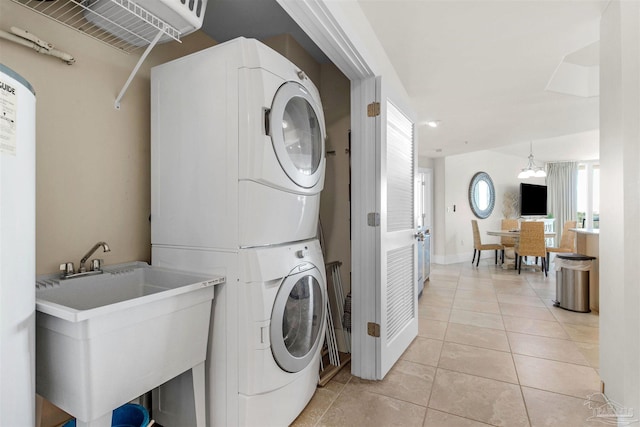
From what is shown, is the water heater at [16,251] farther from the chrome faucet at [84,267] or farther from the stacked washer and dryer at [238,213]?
the stacked washer and dryer at [238,213]

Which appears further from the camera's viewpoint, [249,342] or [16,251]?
[249,342]

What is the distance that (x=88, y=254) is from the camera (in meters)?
1.40

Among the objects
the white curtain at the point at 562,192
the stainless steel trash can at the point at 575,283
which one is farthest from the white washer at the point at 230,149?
the white curtain at the point at 562,192

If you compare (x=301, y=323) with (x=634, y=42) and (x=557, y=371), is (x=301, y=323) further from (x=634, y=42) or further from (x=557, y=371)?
(x=634, y=42)

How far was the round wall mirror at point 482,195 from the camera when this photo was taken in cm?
701

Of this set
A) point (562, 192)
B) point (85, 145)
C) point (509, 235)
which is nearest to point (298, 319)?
point (85, 145)

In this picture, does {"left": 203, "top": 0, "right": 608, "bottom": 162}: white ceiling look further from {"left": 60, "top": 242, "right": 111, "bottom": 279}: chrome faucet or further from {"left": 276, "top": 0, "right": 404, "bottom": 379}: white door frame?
{"left": 60, "top": 242, "right": 111, "bottom": 279}: chrome faucet

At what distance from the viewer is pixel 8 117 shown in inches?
32.8

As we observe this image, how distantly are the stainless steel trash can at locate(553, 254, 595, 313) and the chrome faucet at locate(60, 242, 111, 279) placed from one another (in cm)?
422

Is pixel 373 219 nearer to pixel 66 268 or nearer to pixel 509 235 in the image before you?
pixel 66 268

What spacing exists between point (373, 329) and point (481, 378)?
759 mm

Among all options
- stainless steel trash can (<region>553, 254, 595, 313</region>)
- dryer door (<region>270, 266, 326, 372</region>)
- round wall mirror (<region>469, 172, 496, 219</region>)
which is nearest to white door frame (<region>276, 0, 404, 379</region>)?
dryer door (<region>270, 266, 326, 372</region>)

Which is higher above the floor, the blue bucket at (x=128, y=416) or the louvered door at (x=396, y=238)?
the louvered door at (x=396, y=238)

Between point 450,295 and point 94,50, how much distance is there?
4186mm
